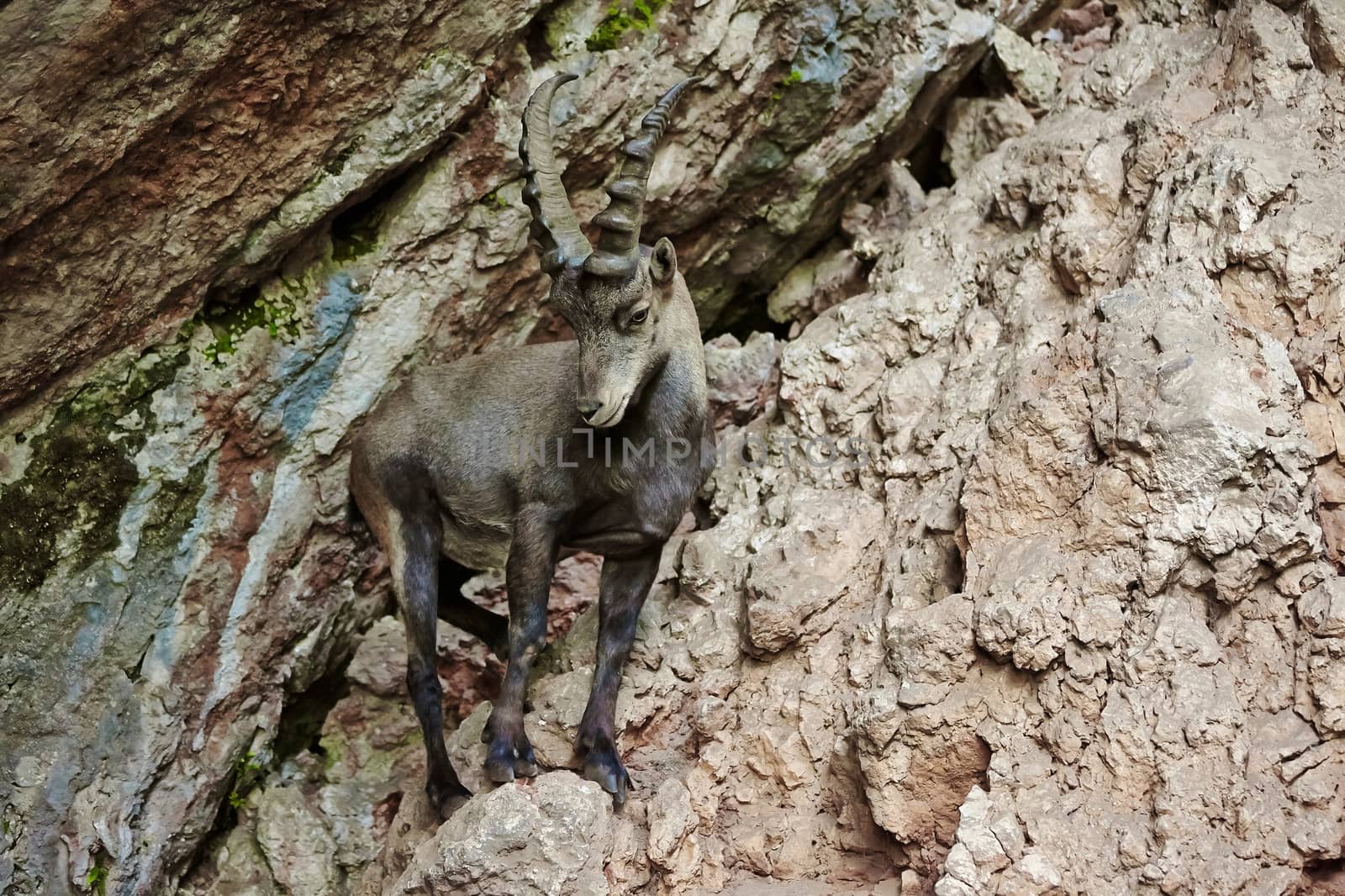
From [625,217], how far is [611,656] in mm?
2122

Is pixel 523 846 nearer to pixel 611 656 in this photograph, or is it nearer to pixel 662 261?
pixel 611 656

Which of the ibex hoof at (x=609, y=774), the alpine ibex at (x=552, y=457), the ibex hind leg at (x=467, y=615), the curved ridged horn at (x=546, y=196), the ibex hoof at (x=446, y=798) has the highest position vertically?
the curved ridged horn at (x=546, y=196)

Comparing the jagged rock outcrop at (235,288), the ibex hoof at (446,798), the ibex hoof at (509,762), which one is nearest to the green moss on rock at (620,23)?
the jagged rock outcrop at (235,288)

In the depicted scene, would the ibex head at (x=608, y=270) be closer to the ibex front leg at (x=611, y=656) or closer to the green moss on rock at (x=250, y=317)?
the ibex front leg at (x=611, y=656)

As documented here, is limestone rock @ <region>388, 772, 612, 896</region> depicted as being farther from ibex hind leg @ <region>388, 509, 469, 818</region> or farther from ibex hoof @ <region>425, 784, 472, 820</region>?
ibex hind leg @ <region>388, 509, 469, 818</region>

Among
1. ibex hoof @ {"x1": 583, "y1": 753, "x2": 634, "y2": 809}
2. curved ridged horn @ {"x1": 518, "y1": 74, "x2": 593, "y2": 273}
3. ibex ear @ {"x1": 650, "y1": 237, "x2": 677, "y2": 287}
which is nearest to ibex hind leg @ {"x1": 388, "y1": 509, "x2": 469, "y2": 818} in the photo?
ibex hoof @ {"x1": 583, "y1": 753, "x2": 634, "y2": 809}

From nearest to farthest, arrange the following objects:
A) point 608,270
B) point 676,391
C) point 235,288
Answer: point 608,270 → point 676,391 → point 235,288

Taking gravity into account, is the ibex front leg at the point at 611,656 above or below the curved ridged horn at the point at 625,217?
below

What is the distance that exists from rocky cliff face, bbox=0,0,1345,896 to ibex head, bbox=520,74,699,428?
4.26ft

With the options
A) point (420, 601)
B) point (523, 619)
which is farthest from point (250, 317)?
point (523, 619)

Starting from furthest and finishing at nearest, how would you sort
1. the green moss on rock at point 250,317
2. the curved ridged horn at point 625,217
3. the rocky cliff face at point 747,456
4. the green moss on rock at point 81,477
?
1. the green moss on rock at point 250,317
2. the green moss on rock at point 81,477
3. the curved ridged horn at point 625,217
4. the rocky cliff face at point 747,456

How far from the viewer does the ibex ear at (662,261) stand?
5.56 metres

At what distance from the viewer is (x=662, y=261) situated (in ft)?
18.4

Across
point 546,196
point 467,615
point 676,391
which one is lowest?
point 467,615
